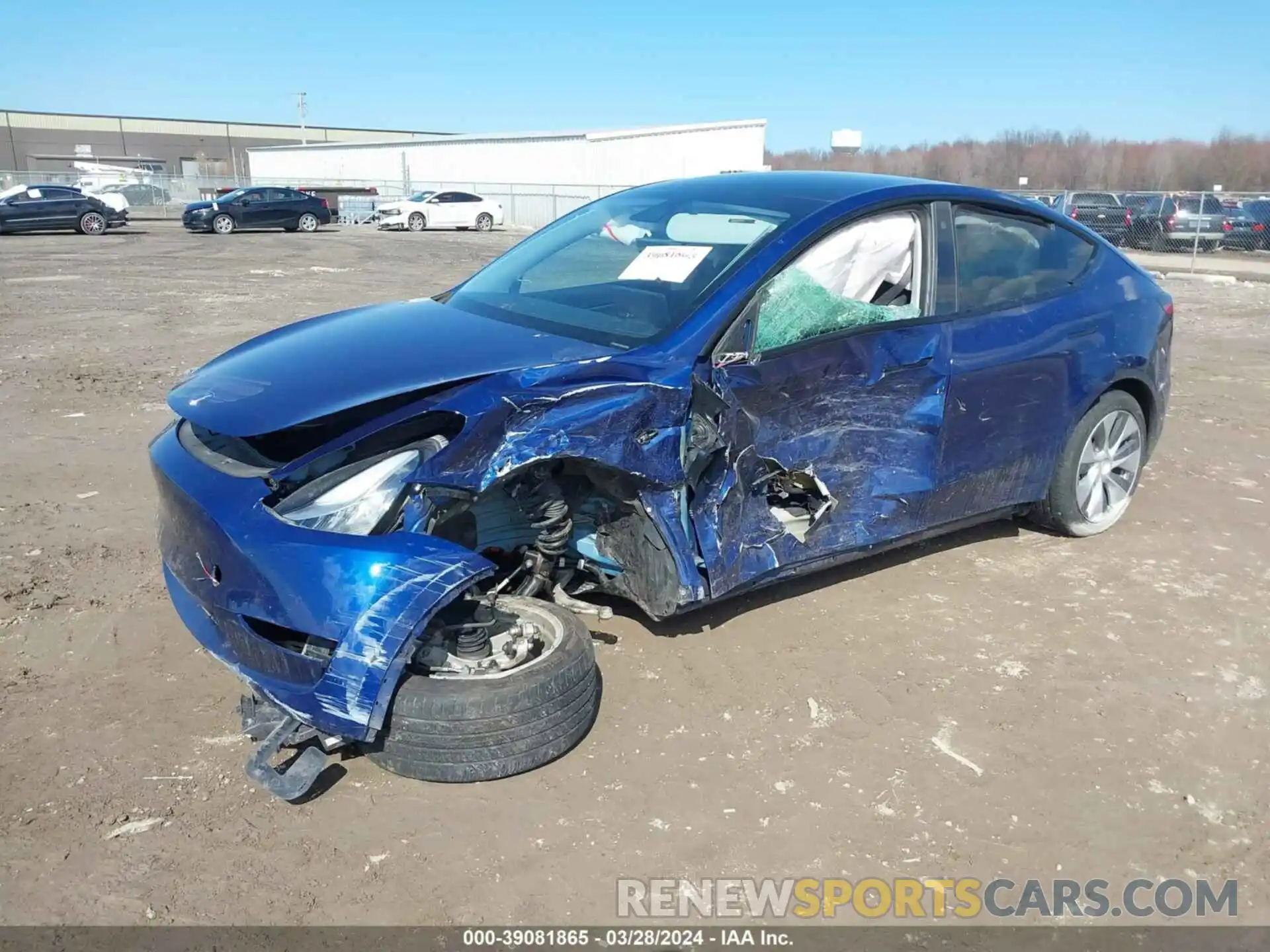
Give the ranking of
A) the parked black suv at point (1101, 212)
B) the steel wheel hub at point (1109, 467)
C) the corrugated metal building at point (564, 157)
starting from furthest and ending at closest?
1. the corrugated metal building at point (564, 157)
2. the parked black suv at point (1101, 212)
3. the steel wheel hub at point (1109, 467)

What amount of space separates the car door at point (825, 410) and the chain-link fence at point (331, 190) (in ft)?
101

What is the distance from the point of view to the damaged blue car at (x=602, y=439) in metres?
2.68

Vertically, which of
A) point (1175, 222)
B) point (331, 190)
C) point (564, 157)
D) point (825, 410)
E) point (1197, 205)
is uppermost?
point (564, 157)

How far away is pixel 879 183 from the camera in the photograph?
406 centimetres

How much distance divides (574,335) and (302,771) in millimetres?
1634

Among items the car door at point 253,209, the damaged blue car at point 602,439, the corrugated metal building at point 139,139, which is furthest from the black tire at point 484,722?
the corrugated metal building at point 139,139

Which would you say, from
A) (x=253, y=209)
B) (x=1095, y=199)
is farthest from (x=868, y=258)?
(x=253, y=209)

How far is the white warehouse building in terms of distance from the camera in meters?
37.8

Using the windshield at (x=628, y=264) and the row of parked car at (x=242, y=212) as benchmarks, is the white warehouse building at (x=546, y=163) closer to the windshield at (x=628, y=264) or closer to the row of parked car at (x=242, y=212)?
the row of parked car at (x=242, y=212)

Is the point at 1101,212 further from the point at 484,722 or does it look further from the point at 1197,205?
the point at 484,722

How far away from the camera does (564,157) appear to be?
39.7 metres

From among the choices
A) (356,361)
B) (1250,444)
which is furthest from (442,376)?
(1250,444)

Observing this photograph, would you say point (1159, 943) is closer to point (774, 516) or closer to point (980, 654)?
point (980, 654)

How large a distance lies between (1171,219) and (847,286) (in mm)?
22576
